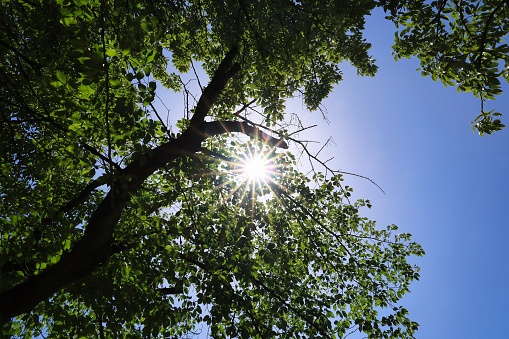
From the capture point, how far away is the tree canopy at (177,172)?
3.65m

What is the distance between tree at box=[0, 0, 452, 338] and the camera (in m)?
3.69

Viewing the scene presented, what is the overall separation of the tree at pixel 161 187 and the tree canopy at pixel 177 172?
4 centimetres

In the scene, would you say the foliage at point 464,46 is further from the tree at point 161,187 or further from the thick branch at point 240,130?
the thick branch at point 240,130

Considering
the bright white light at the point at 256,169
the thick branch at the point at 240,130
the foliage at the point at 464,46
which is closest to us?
the foliage at the point at 464,46

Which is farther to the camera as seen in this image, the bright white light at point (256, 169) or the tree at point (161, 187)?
the bright white light at point (256, 169)

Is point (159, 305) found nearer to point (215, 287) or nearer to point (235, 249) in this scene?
point (215, 287)

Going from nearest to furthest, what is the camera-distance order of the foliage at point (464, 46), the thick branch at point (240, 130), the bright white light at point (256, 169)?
the foliage at point (464, 46), the bright white light at point (256, 169), the thick branch at point (240, 130)

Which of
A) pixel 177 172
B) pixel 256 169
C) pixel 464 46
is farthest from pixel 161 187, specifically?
pixel 464 46

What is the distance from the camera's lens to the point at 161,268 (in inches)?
206

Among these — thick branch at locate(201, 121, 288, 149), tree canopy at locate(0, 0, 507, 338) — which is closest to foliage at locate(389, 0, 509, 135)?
tree canopy at locate(0, 0, 507, 338)

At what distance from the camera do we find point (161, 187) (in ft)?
16.0

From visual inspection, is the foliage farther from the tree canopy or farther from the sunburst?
the sunburst

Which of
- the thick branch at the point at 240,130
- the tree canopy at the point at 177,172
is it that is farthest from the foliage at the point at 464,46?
the thick branch at the point at 240,130

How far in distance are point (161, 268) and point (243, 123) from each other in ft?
12.6
